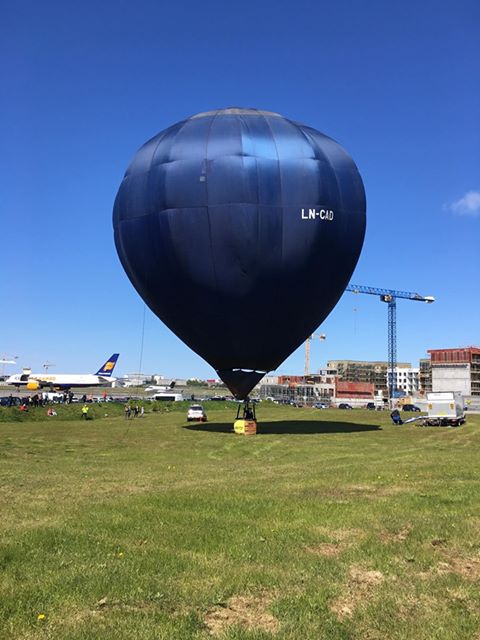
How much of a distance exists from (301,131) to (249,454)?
14.8m

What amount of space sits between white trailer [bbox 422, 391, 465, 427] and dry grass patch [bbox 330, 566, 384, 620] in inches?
1685

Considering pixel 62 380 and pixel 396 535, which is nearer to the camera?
pixel 396 535

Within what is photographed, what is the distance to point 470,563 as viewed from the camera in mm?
8945

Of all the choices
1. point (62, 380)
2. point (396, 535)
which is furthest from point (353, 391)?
point (396, 535)

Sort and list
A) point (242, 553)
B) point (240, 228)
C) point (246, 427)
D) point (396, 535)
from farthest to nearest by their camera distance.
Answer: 1. point (246, 427)
2. point (240, 228)
3. point (396, 535)
4. point (242, 553)

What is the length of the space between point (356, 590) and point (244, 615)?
5.27ft

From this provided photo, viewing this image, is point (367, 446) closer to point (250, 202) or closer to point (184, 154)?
point (250, 202)

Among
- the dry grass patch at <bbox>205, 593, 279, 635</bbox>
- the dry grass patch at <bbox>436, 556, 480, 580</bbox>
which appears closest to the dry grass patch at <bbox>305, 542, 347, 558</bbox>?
the dry grass patch at <bbox>436, 556, 480, 580</bbox>

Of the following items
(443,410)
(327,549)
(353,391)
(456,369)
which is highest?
(456,369)

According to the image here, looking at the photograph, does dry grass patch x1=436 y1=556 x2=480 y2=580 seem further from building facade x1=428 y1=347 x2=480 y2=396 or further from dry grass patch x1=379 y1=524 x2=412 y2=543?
building facade x1=428 y1=347 x2=480 y2=396

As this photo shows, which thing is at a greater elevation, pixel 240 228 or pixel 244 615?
pixel 240 228

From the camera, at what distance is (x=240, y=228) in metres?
26.2

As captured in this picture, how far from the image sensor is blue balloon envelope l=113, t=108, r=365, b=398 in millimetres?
26484

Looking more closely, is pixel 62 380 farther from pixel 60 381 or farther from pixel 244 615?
pixel 244 615
